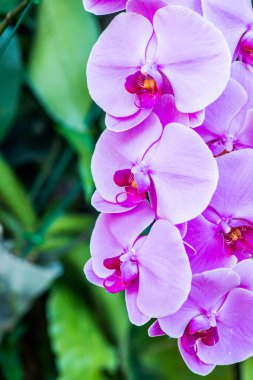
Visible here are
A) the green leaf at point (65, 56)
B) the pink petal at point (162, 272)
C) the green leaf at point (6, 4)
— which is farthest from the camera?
Answer: the green leaf at point (65, 56)

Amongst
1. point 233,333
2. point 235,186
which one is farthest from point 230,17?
point 233,333

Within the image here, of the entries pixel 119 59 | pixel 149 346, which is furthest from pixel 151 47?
pixel 149 346

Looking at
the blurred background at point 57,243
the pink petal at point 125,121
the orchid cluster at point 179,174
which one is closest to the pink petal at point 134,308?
the orchid cluster at point 179,174

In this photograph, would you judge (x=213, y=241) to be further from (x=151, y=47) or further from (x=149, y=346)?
(x=149, y=346)

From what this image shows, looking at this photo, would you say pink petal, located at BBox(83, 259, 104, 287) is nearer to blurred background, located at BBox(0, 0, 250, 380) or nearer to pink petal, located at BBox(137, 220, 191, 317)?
pink petal, located at BBox(137, 220, 191, 317)

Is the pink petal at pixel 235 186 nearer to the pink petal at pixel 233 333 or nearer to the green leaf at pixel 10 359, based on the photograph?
the pink petal at pixel 233 333

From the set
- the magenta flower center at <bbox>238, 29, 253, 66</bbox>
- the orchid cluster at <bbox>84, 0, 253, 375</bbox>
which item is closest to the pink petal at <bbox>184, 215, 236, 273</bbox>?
the orchid cluster at <bbox>84, 0, 253, 375</bbox>

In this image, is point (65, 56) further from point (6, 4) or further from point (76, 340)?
point (76, 340)

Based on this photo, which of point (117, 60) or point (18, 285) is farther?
point (18, 285)
